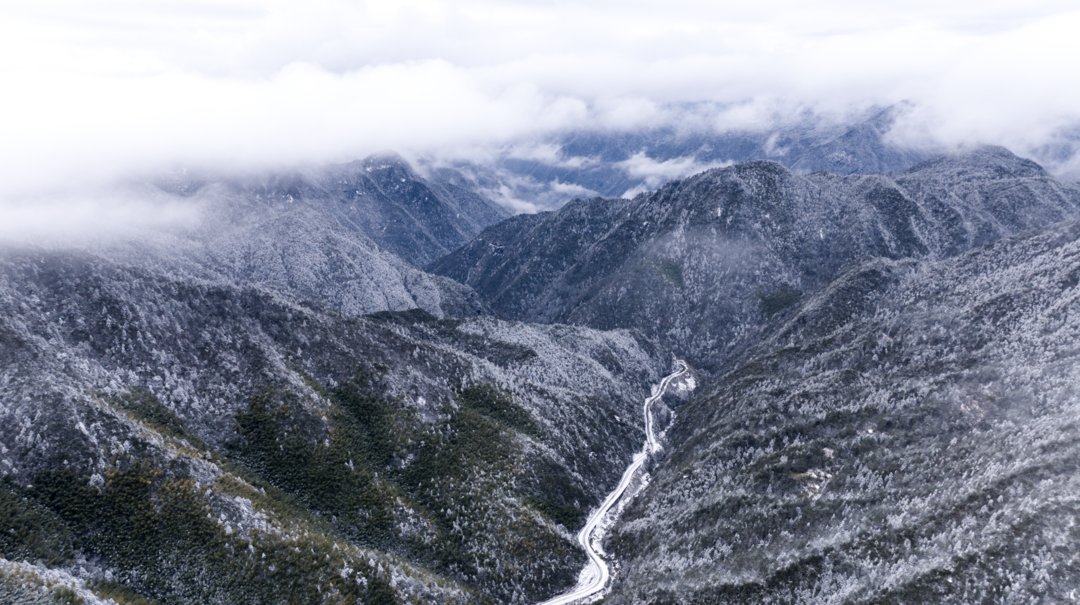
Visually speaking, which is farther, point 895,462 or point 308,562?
point 895,462

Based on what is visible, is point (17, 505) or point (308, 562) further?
point (308, 562)

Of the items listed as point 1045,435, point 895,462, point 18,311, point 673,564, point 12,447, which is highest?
point 18,311

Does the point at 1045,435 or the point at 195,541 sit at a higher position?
the point at 195,541

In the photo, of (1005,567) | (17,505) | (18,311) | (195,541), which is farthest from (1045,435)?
(18,311)

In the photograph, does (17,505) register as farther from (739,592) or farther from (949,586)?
(949,586)

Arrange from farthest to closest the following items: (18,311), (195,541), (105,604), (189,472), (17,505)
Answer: (18,311) < (189,472) < (195,541) < (17,505) < (105,604)

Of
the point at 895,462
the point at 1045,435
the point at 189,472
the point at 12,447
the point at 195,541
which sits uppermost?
the point at 12,447

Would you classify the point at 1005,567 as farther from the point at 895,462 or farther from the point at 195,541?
the point at 195,541

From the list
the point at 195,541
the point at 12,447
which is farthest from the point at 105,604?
the point at 12,447

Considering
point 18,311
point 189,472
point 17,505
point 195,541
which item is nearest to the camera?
point 17,505
